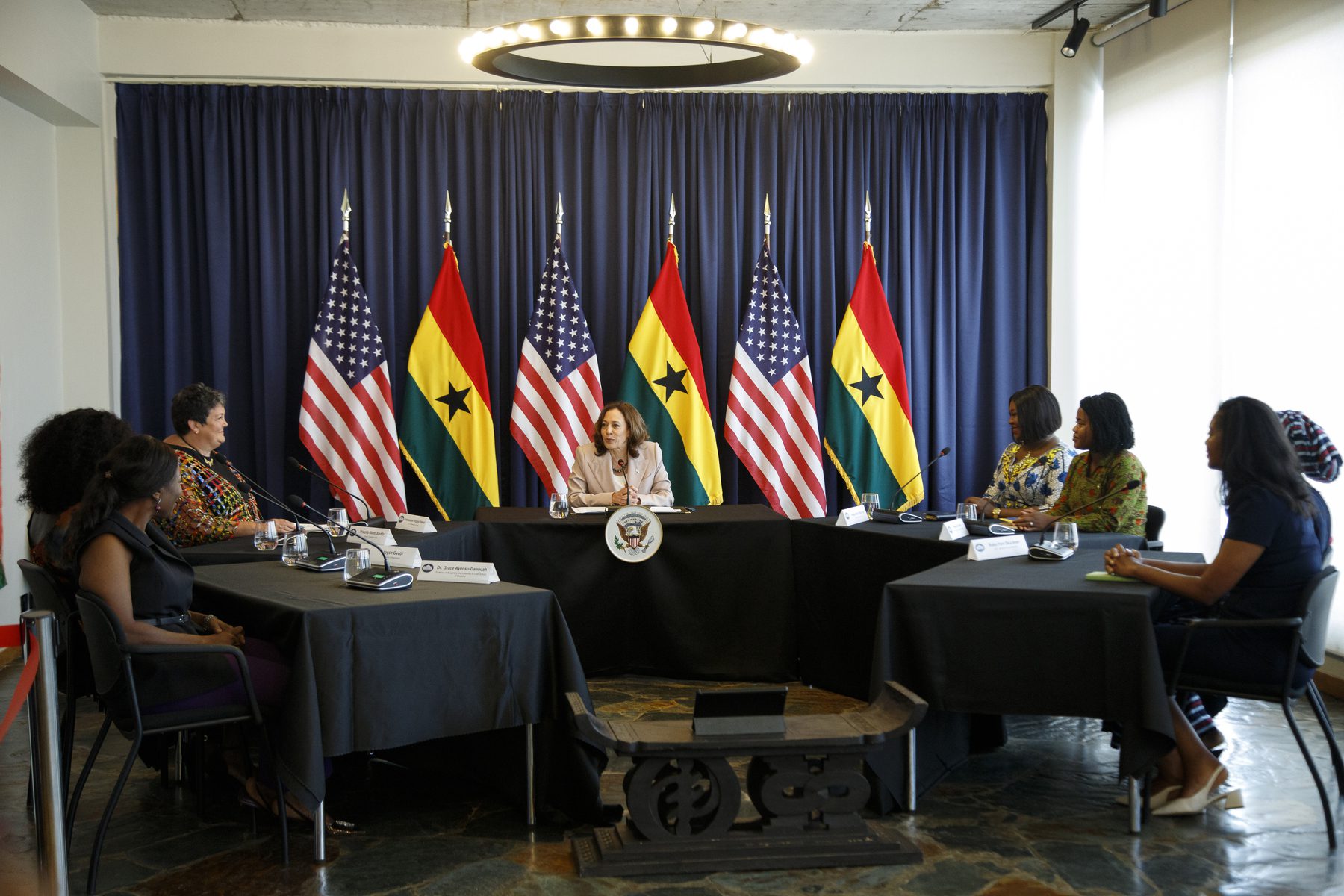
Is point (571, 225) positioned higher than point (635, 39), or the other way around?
point (635, 39)

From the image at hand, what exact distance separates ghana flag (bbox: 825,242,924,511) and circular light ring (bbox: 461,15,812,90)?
217 centimetres

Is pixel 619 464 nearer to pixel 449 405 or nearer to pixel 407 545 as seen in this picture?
pixel 449 405

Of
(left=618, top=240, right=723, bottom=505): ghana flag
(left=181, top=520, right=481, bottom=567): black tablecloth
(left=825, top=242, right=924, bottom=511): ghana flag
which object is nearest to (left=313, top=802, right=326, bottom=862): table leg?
(left=181, top=520, right=481, bottom=567): black tablecloth

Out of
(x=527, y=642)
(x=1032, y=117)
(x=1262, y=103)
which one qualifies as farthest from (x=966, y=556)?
(x=1032, y=117)

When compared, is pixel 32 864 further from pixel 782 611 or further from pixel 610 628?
pixel 782 611

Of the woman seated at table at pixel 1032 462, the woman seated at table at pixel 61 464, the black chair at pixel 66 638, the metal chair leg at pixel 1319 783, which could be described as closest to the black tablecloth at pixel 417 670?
the black chair at pixel 66 638

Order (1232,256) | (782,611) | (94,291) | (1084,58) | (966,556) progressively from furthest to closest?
(1084,58) → (94,291) → (1232,256) → (782,611) → (966,556)

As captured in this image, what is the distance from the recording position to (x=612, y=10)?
606 cm

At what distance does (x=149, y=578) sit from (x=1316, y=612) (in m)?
3.20

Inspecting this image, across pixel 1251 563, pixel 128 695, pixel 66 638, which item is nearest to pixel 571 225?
pixel 66 638

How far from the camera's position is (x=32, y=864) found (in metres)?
3.22

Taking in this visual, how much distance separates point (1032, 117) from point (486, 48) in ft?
12.7

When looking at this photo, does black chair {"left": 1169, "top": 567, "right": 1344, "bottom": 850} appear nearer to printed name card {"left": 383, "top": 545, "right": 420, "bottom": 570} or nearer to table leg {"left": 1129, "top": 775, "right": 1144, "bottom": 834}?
table leg {"left": 1129, "top": 775, "right": 1144, "bottom": 834}

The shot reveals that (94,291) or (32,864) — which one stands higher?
(94,291)
